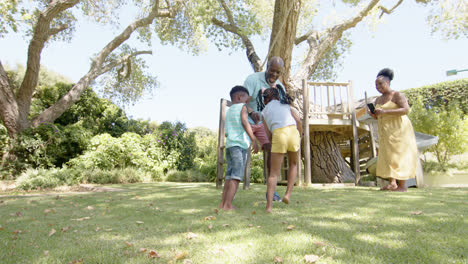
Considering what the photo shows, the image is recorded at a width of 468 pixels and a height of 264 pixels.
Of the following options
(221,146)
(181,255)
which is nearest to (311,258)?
(181,255)

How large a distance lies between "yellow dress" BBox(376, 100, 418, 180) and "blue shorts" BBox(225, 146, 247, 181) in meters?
2.85

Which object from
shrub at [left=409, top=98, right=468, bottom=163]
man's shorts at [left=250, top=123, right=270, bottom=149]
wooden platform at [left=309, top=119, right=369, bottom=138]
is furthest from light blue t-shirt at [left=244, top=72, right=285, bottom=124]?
shrub at [left=409, top=98, right=468, bottom=163]

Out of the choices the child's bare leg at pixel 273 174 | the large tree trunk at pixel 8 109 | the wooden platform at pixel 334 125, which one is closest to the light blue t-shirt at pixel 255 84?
the child's bare leg at pixel 273 174

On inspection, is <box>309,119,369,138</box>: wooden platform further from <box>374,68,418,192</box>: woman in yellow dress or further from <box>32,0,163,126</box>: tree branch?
<box>32,0,163,126</box>: tree branch

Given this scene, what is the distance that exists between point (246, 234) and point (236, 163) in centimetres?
120

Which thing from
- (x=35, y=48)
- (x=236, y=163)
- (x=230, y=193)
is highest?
(x=35, y=48)

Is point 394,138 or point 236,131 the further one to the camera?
point 394,138

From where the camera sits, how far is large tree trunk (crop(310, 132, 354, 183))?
819cm

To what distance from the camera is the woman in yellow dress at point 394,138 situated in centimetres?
468

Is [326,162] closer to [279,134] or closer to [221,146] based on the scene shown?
[221,146]

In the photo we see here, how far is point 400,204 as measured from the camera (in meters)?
3.34

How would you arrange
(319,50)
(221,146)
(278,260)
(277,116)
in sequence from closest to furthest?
(278,260) < (277,116) < (221,146) < (319,50)

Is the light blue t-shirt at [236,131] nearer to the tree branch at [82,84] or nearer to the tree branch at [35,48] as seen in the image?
the tree branch at [35,48]

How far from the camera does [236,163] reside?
327 cm
